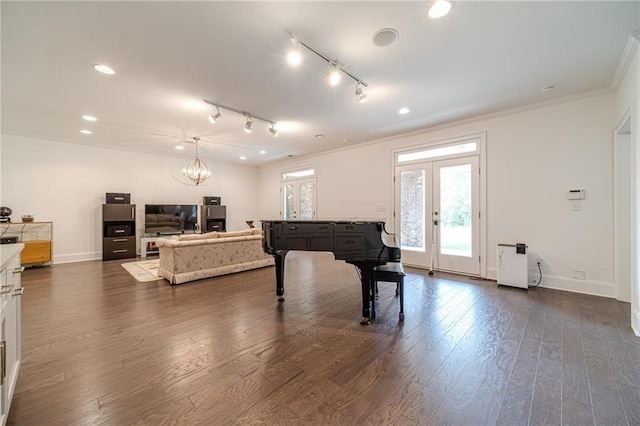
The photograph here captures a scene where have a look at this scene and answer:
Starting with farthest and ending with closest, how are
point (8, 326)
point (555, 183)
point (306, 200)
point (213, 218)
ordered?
point (213, 218), point (306, 200), point (555, 183), point (8, 326)

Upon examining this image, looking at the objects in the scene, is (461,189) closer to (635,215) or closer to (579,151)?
(579,151)

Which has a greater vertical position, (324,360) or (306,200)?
(306,200)

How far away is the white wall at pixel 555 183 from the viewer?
136 inches

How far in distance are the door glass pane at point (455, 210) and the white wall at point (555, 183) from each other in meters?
0.32

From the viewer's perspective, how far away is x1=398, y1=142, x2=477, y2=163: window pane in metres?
4.56

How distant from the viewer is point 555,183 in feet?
12.4

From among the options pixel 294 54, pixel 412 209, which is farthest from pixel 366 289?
pixel 412 209

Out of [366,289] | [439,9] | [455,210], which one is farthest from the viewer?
[455,210]

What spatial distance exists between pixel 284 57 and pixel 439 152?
3.53 meters

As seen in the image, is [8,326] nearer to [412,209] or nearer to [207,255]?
[207,255]

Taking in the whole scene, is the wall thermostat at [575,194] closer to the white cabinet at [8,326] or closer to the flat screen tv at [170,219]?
the white cabinet at [8,326]

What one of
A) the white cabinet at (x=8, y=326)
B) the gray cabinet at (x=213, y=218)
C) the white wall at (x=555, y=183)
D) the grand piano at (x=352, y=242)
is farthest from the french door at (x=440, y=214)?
the gray cabinet at (x=213, y=218)

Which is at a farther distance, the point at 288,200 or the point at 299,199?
the point at 288,200

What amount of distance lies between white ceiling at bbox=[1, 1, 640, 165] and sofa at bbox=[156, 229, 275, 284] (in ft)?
6.93
